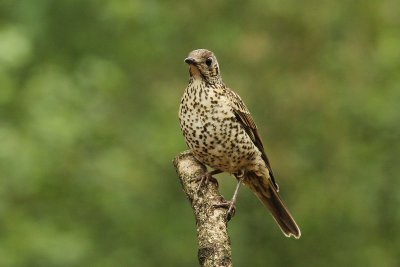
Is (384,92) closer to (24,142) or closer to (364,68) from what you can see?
(364,68)

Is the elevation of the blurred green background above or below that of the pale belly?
above

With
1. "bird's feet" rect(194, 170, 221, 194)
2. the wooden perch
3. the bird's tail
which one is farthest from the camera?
the bird's tail

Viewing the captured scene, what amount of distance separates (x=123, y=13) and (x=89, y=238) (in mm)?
2002

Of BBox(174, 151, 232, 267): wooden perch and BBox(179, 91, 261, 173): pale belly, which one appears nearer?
BBox(174, 151, 232, 267): wooden perch

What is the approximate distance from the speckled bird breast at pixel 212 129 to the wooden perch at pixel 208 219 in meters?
0.27

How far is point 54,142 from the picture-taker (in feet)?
27.4

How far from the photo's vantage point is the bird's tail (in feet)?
21.2

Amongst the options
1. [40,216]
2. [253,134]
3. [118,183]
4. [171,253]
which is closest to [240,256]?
[171,253]

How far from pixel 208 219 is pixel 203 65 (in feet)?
5.44

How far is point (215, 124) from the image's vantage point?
586cm

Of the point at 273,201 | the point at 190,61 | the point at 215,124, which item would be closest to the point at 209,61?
the point at 190,61

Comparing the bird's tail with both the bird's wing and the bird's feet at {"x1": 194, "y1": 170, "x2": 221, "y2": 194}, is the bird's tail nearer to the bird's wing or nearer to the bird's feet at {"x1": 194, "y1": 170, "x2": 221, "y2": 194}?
the bird's wing

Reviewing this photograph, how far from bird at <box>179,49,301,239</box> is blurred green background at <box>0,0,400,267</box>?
2406mm

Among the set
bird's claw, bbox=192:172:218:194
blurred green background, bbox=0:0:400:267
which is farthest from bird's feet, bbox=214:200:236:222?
blurred green background, bbox=0:0:400:267
